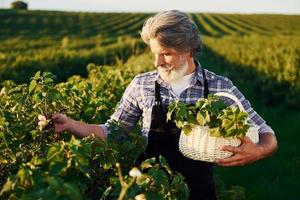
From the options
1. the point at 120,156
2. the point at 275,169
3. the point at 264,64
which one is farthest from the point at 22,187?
the point at 264,64

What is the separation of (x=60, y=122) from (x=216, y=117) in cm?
82

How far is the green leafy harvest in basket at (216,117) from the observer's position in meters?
2.48

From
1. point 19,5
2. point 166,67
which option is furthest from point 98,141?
point 19,5

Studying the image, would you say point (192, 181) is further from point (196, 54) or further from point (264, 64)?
point (264, 64)

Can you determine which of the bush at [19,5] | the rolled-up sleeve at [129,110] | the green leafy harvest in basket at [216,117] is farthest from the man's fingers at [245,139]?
the bush at [19,5]

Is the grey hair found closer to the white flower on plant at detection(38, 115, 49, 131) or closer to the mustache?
the mustache

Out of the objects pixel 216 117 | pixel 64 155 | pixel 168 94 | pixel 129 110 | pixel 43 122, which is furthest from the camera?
pixel 129 110

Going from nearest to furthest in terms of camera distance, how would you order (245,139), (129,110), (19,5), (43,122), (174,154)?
(245,139)
(43,122)
(174,154)
(129,110)
(19,5)

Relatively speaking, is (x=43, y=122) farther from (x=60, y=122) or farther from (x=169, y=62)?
(x=169, y=62)

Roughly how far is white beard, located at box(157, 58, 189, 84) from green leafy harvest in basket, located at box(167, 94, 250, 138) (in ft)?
1.30

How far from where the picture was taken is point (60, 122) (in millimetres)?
2947

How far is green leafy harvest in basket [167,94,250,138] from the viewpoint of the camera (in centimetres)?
248

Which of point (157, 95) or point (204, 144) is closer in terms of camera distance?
point (204, 144)

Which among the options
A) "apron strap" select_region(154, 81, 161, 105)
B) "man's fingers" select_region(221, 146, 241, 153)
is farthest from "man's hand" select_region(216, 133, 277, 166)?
"apron strap" select_region(154, 81, 161, 105)
